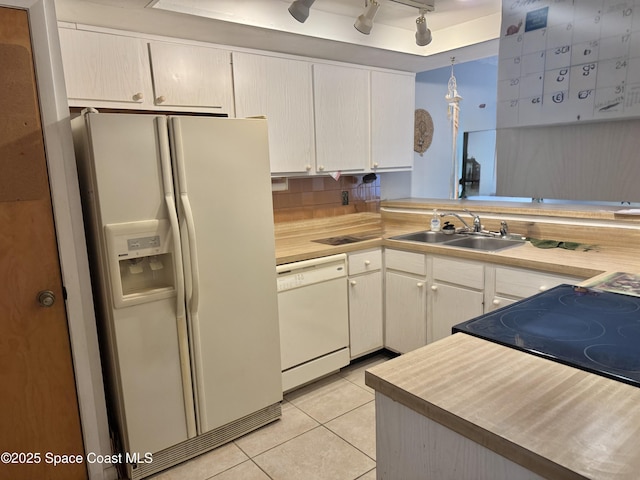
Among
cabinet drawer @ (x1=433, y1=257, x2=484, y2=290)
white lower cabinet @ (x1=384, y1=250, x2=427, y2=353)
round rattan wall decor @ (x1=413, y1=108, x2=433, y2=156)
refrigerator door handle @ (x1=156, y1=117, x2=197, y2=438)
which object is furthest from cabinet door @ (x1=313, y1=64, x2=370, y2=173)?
round rattan wall decor @ (x1=413, y1=108, x2=433, y2=156)

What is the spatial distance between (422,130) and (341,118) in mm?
1804

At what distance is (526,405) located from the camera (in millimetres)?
874

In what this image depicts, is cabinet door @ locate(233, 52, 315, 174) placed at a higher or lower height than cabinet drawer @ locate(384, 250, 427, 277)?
higher

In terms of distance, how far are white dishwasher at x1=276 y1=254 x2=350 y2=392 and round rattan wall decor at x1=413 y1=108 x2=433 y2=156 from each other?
2.31 metres

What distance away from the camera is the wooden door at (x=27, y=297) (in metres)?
1.62

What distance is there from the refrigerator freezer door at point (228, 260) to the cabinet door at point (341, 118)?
34.0 inches

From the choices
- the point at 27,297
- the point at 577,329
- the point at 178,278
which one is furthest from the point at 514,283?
the point at 27,297

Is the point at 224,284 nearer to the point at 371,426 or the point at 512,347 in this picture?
the point at 371,426

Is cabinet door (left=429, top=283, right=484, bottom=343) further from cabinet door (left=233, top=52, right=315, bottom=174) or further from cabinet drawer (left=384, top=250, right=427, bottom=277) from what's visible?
cabinet door (left=233, top=52, right=315, bottom=174)

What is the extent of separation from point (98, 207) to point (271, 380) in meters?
1.29

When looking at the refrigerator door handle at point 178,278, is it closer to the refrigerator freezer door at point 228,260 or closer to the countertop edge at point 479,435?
the refrigerator freezer door at point 228,260

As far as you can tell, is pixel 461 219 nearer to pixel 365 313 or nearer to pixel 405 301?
pixel 405 301

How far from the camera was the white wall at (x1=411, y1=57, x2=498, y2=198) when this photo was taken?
4492 mm

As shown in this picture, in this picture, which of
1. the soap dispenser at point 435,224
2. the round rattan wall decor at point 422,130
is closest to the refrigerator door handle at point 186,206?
the soap dispenser at point 435,224
